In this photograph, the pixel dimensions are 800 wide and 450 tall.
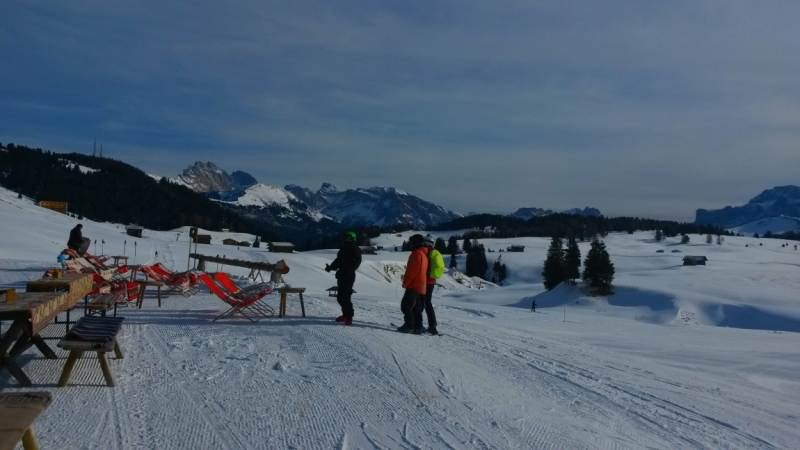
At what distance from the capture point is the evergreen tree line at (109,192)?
109 meters

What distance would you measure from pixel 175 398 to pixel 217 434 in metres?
1.13

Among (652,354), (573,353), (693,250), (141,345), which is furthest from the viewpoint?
(693,250)

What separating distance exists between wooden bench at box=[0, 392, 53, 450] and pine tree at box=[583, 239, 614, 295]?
61.5 m

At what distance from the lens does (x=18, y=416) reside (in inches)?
126

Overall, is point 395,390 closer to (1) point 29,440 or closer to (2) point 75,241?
(1) point 29,440

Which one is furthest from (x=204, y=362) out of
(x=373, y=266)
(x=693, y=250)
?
(x=693, y=250)

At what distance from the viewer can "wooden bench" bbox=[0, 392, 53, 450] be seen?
3.04m

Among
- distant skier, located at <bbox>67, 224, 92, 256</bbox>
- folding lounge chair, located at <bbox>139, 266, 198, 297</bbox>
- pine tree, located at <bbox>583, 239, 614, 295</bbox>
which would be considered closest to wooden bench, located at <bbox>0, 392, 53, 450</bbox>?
folding lounge chair, located at <bbox>139, 266, 198, 297</bbox>

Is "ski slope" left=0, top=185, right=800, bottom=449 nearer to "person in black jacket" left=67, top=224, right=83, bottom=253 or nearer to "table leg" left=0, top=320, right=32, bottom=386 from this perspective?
"table leg" left=0, top=320, right=32, bottom=386

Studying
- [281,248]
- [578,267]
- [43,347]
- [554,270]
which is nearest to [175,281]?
[43,347]

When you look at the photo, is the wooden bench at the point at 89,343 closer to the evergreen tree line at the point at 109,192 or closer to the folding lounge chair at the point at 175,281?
the folding lounge chair at the point at 175,281

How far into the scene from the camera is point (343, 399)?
577 cm

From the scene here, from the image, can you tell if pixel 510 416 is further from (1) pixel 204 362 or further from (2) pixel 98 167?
(2) pixel 98 167

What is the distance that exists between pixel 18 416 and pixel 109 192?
5397 inches
